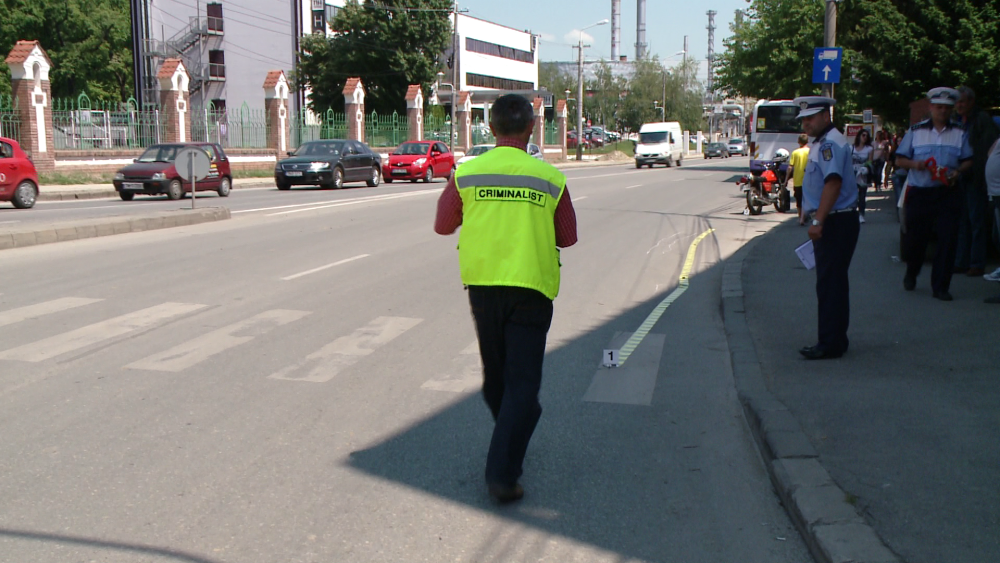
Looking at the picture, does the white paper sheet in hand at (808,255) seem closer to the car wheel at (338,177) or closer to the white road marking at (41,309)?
the white road marking at (41,309)

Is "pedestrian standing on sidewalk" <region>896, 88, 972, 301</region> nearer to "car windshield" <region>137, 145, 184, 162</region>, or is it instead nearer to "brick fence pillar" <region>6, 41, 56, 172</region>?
"car windshield" <region>137, 145, 184, 162</region>

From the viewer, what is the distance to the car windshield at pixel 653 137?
55062 mm

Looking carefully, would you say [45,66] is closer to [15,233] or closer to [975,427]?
[15,233]

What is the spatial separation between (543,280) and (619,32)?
13199 centimetres

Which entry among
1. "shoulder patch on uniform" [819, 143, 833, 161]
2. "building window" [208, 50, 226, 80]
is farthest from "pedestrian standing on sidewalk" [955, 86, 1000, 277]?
"building window" [208, 50, 226, 80]

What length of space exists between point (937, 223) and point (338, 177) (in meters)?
23.7

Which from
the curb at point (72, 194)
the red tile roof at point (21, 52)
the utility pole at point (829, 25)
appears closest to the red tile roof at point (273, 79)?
the red tile roof at point (21, 52)

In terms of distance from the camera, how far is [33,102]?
99.1 feet

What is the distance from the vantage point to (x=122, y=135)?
3384cm

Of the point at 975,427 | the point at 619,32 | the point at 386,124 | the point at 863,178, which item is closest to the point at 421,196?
the point at 863,178

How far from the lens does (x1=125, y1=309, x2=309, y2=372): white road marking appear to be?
700 cm

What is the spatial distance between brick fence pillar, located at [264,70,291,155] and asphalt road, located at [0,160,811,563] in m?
30.6

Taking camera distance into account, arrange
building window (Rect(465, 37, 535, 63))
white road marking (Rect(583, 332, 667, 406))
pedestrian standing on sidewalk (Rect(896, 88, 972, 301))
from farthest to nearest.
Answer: building window (Rect(465, 37, 535, 63)) → pedestrian standing on sidewalk (Rect(896, 88, 972, 301)) → white road marking (Rect(583, 332, 667, 406))

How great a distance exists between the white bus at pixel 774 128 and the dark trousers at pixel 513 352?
3385 cm
